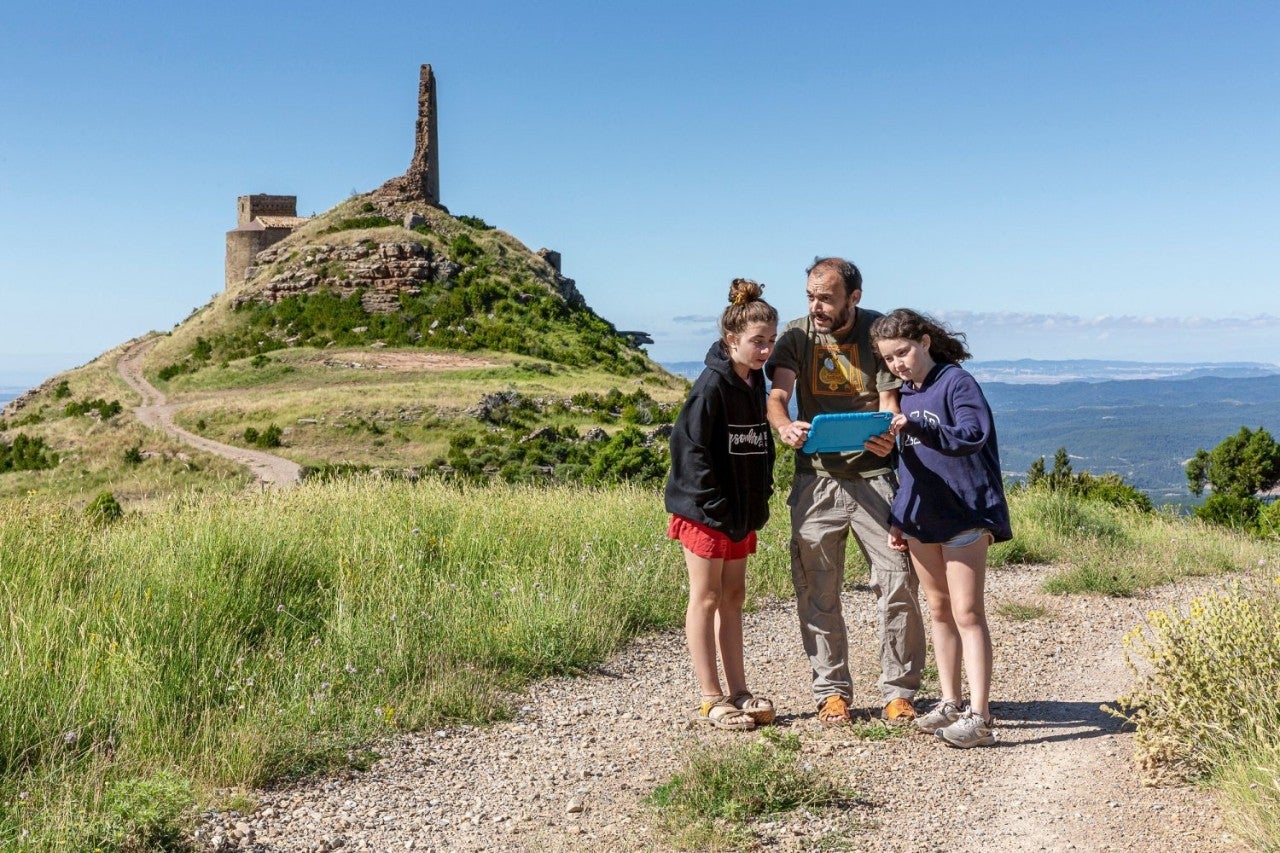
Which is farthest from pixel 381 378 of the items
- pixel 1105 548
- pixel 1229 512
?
pixel 1105 548

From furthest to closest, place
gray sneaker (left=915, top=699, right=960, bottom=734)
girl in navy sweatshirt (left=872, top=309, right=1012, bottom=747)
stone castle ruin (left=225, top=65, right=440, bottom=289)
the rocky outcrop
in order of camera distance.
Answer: stone castle ruin (left=225, top=65, right=440, bottom=289) → the rocky outcrop → gray sneaker (left=915, top=699, right=960, bottom=734) → girl in navy sweatshirt (left=872, top=309, right=1012, bottom=747)

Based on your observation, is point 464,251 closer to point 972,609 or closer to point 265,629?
point 265,629

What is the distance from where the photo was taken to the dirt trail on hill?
74.8ft

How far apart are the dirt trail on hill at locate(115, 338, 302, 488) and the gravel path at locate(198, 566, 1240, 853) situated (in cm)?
1093

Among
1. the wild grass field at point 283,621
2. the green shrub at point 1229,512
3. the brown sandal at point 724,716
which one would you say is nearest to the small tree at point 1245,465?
the green shrub at point 1229,512

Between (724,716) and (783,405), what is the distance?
1.39 metres

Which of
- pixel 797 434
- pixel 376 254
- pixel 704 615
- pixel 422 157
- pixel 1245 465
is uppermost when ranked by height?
pixel 422 157

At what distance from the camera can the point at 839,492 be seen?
4746 mm

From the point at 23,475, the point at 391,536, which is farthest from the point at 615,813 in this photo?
the point at 23,475

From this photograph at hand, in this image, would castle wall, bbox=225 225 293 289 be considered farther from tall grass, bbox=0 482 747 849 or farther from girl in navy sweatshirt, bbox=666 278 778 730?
girl in navy sweatshirt, bbox=666 278 778 730

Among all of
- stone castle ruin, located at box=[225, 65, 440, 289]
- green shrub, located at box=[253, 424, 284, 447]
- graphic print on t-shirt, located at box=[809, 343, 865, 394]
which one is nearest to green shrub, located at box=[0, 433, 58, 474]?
green shrub, located at box=[253, 424, 284, 447]

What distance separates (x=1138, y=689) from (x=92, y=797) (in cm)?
387

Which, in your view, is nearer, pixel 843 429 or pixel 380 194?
pixel 843 429

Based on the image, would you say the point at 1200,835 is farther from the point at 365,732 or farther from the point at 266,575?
the point at 266,575
